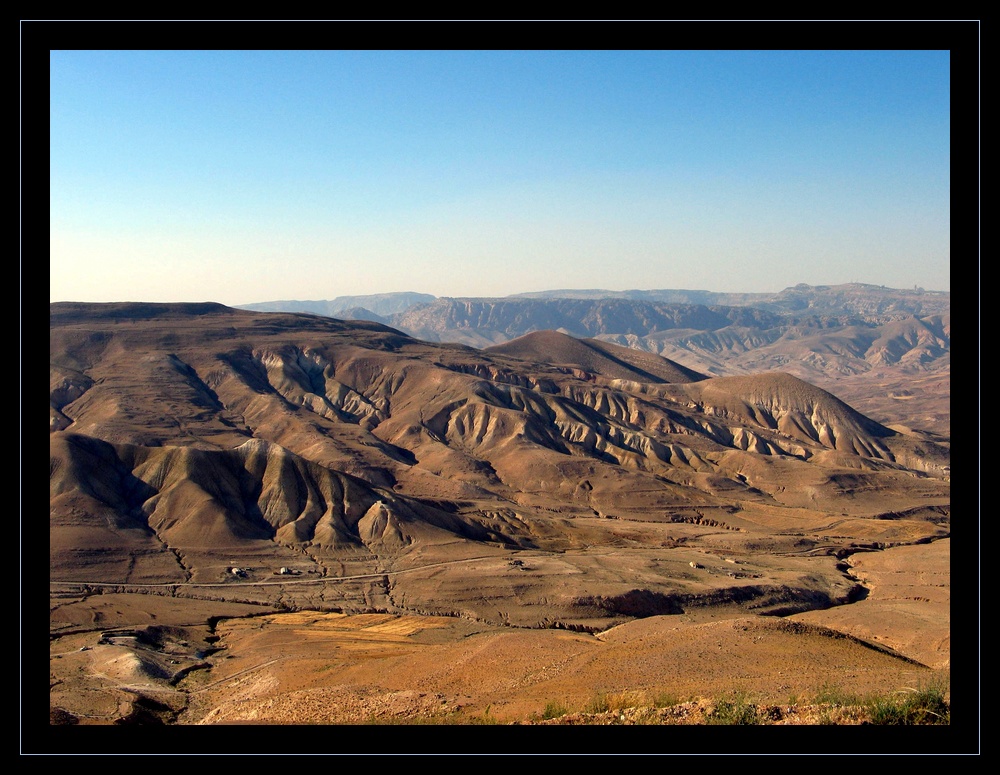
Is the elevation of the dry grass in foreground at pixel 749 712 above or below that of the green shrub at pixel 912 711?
below

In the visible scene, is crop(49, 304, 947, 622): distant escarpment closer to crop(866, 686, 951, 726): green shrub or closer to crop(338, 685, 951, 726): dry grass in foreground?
crop(338, 685, 951, 726): dry grass in foreground

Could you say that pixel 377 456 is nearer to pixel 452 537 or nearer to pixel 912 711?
pixel 452 537

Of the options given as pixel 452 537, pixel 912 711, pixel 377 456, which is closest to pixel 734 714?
pixel 912 711

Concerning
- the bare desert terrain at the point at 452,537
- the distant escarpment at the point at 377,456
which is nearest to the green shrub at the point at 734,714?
the bare desert terrain at the point at 452,537

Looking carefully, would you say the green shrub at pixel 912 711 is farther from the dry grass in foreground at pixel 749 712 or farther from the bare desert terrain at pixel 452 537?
the bare desert terrain at pixel 452 537
